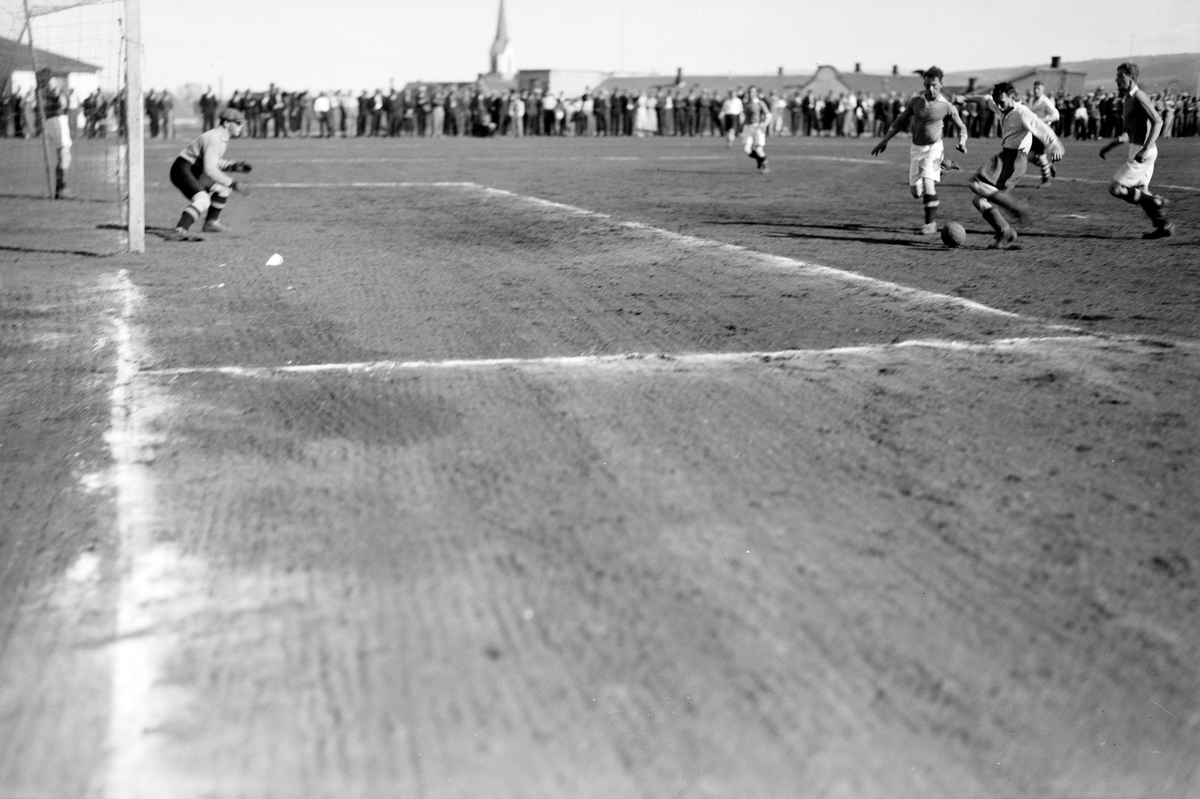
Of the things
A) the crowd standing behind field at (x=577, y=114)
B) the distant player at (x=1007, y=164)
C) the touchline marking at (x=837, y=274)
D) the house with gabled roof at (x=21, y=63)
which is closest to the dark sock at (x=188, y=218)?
the house with gabled roof at (x=21, y=63)

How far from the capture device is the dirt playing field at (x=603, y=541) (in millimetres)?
3307

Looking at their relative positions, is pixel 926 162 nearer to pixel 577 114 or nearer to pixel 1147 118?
pixel 1147 118

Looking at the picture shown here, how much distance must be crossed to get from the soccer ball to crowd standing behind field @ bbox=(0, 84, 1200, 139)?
3384 cm

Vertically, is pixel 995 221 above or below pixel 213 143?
below

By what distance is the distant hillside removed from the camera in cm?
5321

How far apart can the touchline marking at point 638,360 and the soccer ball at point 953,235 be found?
15.6 feet

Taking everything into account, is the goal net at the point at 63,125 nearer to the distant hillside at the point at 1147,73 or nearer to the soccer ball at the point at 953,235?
the soccer ball at the point at 953,235

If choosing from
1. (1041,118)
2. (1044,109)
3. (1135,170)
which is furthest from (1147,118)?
(1044,109)

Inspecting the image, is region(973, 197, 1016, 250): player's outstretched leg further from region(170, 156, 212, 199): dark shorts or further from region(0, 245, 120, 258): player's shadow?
region(0, 245, 120, 258): player's shadow

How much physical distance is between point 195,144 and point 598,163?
15.8 m

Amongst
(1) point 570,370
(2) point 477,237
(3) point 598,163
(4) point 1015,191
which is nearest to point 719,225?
(2) point 477,237

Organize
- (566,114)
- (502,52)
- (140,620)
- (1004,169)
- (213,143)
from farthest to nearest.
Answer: (502,52) < (566,114) < (213,143) < (1004,169) < (140,620)

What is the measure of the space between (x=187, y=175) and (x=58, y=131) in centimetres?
621

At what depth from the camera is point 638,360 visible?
764 cm
